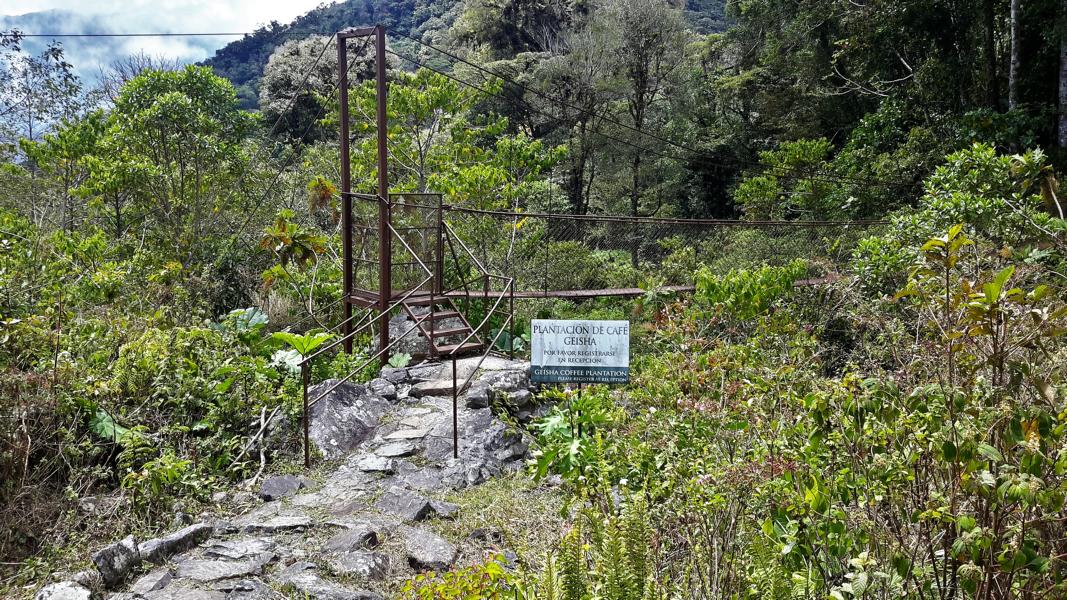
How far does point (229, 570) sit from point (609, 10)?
19.1 meters

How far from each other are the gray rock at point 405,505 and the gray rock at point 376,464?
0.38 meters

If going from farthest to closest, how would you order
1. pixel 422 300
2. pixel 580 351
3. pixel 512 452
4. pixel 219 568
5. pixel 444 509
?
pixel 422 300 → pixel 512 452 → pixel 580 351 → pixel 444 509 → pixel 219 568

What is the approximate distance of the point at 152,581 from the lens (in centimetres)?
301

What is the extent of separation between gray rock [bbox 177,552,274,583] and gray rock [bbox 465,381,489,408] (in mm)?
2222

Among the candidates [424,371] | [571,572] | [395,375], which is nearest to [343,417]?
[395,375]

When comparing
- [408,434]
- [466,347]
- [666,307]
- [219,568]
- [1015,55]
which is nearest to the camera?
[219,568]

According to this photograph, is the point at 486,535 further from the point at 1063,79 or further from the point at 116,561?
the point at 1063,79

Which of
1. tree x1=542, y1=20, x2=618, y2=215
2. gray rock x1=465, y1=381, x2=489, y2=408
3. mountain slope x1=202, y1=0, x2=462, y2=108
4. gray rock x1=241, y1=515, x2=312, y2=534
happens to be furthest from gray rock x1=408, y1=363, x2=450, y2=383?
mountain slope x1=202, y1=0, x2=462, y2=108

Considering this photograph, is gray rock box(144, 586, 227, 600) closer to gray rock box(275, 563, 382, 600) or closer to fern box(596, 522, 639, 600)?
gray rock box(275, 563, 382, 600)

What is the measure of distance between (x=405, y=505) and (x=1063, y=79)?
11252mm

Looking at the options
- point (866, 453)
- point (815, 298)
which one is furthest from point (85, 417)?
point (815, 298)

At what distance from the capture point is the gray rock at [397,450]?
4.68 meters

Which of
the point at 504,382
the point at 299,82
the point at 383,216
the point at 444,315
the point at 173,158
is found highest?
the point at 299,82

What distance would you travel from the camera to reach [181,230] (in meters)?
10.1
